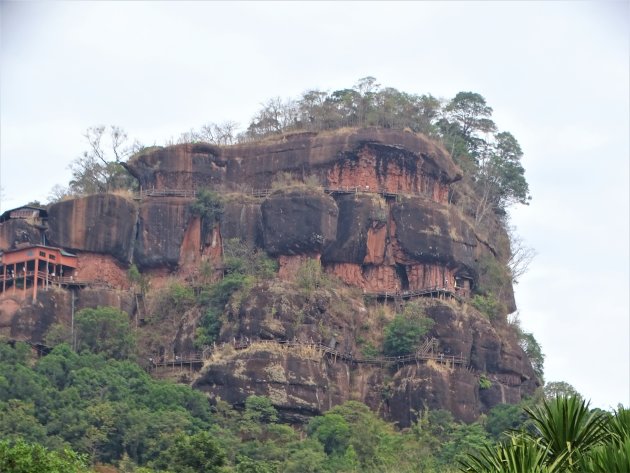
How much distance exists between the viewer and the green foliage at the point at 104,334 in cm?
6662

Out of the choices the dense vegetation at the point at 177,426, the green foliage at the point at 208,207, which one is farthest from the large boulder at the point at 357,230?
the dense vegetation at the point at 177,426

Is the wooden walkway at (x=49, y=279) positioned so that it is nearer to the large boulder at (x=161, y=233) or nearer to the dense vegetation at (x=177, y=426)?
the large boulder at (x=161, y=233)

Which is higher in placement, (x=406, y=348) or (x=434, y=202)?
(x=434, y=202)

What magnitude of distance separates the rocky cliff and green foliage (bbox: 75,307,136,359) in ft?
4.55

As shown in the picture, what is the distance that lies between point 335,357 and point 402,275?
263 inches

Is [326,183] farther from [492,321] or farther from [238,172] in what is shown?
[492,321]

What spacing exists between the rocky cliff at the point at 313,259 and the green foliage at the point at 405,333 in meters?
0.55

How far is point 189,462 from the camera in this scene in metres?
48.6

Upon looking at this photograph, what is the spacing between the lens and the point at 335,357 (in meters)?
65.7

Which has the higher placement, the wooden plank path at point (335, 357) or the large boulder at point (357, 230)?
the large boulder at point (357, 230)

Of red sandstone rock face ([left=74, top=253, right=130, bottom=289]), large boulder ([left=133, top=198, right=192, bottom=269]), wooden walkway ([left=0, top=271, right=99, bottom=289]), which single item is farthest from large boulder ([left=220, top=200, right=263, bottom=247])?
wooden walkway ([left=0, top=271, right=99, bottom=289])

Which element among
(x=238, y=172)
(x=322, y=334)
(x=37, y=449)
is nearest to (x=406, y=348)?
(x=322, y=334)

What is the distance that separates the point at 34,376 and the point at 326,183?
16934 mm

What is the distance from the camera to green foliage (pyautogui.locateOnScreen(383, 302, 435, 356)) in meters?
65.6
